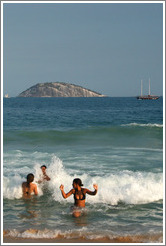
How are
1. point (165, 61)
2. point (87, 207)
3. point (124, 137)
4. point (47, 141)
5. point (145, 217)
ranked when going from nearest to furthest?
point (165, 61) < point (145, 217) < point (87, 207) < point (47, 141) < point (124, 137)

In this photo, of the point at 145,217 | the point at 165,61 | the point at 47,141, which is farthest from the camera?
the point at 47,141

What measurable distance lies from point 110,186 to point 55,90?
17456 centimetres

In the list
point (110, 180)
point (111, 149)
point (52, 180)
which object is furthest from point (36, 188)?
point (111, 149)

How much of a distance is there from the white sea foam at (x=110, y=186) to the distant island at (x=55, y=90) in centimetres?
16992

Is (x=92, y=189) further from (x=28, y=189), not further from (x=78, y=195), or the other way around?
(x=78, y=195)

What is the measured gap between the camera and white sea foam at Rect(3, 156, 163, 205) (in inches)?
390

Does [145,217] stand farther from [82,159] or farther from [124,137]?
[124,137]

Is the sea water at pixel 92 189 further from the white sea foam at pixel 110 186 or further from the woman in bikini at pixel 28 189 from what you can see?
the woman in bikini at pixel 28 189

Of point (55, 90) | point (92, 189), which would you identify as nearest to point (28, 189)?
point (92, 189)

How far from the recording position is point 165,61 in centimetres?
762

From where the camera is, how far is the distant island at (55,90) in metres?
183

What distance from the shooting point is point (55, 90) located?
184 metres

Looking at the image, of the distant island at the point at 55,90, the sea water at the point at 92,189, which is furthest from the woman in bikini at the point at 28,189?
the distant island at the point at 55,90

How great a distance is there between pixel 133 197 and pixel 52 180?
281cm
